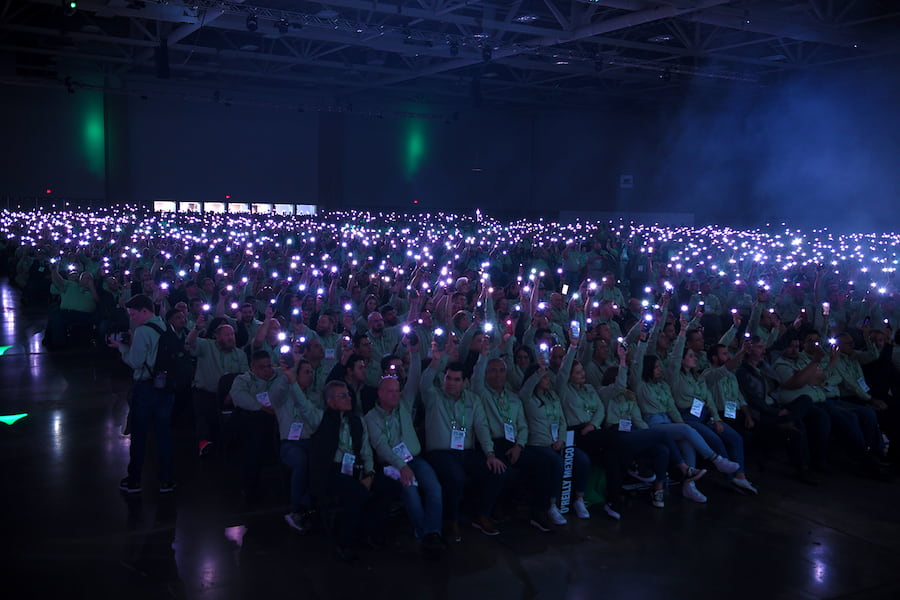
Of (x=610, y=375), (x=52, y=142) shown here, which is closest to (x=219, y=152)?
(x=52, y=142)

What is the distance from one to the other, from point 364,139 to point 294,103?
348cm

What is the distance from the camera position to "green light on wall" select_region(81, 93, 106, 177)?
2686cm

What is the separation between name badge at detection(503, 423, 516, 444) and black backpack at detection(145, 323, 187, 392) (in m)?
2.59

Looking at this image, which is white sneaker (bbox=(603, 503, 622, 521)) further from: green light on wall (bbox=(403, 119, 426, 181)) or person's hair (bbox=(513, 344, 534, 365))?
green light on wall (bbox=(403, 119, 426, 181))

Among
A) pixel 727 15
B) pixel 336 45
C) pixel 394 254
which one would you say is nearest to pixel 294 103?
pixel 336 45

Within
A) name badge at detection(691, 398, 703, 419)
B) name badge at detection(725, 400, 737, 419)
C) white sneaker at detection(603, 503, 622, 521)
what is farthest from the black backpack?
name badge at detection(725, 400, 737, 419)

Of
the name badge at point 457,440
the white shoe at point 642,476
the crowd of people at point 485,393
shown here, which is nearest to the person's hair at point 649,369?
the crowd of people at point 485,393

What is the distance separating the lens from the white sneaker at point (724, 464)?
625cm

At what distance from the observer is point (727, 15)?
14367 millimetres

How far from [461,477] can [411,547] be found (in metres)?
0.59

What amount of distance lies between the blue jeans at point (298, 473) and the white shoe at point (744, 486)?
12.0 feet

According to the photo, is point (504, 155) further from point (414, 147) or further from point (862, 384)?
point (862, 384)

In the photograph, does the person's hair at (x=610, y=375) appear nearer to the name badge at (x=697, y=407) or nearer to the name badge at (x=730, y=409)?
the name badge at (x=697, y=407)

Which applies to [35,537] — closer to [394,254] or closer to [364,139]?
[394,254]
